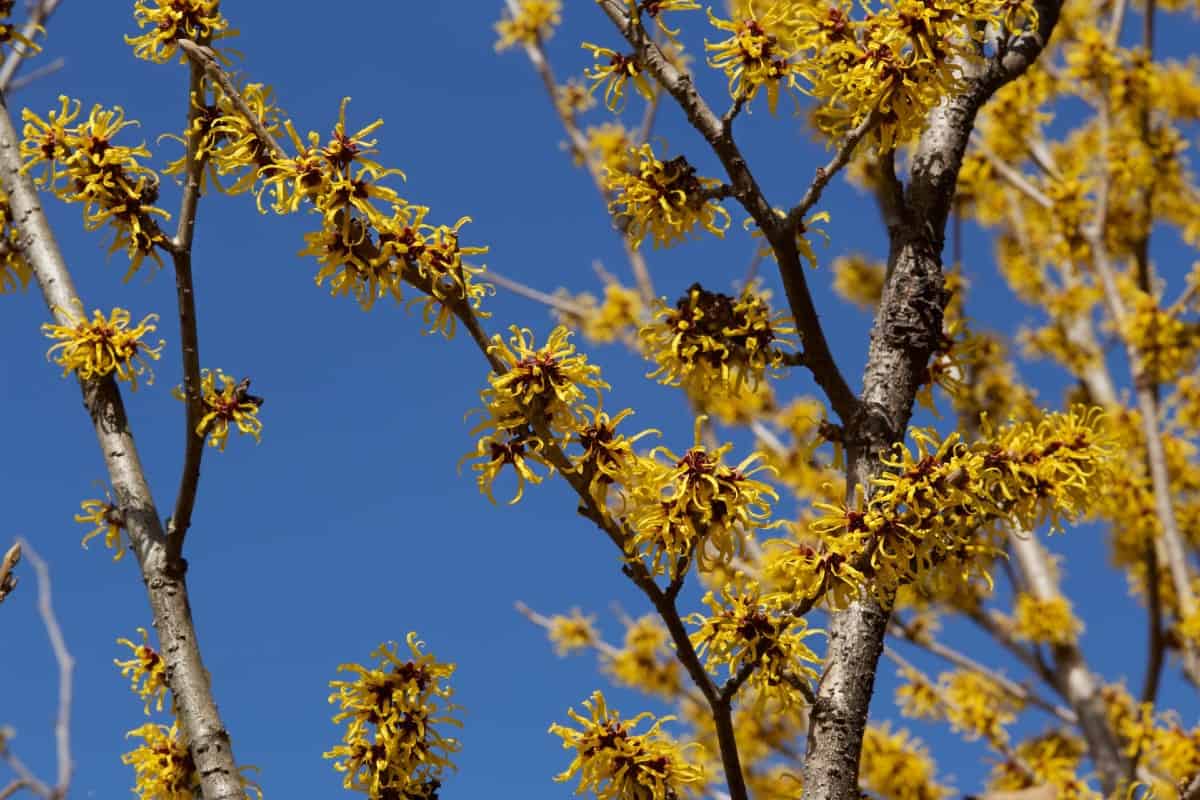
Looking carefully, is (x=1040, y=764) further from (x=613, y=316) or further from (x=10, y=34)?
(x=10, y=34)

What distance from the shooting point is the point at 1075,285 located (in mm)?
9258

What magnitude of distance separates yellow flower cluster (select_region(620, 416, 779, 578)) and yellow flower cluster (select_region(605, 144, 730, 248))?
2.71 ft

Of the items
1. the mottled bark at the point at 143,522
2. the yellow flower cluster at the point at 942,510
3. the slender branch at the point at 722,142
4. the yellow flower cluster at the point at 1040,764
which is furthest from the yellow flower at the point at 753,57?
the yellow flower cluster at the point at 1040,764

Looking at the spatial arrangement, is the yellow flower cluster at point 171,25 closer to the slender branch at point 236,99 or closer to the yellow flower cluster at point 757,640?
the slender branch at point 236,99

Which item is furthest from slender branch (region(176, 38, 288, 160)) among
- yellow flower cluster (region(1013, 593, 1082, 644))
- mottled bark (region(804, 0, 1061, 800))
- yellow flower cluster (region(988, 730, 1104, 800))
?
yellow flower cluster (region(1013, 593, 1082, 644))

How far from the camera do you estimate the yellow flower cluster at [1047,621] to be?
786 centimetres

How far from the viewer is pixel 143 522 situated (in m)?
2.94

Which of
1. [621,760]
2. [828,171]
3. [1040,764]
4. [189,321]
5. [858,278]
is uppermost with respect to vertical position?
[858,278]

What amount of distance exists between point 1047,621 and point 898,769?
1514 mm

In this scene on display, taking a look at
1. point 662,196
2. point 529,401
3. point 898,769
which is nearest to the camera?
point 529,401

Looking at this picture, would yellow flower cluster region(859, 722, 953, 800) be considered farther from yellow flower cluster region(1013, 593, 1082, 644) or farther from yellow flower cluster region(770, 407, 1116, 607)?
yellow flower cluster region(770, 407, 1116, 607)

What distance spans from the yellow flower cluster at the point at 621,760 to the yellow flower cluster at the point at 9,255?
1.95 meters

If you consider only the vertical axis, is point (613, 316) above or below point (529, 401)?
above

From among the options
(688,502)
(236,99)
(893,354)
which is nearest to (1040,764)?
(893,354)
